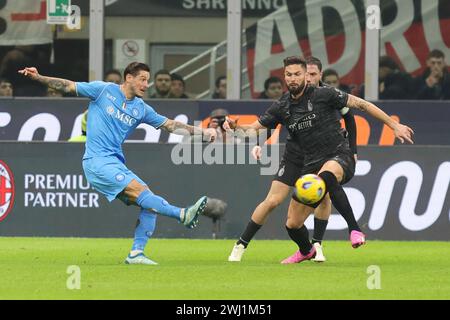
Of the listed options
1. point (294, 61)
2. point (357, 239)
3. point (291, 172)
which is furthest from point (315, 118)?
point (357, 239)

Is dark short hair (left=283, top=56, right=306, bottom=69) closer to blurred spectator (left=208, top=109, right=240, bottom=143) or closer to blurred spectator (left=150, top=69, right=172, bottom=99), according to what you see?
blurred spectator (left=208, top=109, right=240, bottom=143)

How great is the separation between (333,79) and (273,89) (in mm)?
916

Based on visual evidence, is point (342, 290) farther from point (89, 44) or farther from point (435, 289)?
point (89, 44)

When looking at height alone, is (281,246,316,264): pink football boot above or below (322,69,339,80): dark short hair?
below

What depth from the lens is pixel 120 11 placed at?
2048 centimetres

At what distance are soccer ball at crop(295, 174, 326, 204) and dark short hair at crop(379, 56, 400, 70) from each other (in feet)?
27.1

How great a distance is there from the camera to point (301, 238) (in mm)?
13320

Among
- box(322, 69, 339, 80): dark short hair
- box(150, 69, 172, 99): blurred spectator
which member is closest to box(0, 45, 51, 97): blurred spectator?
box(150, 69, 172, 99): blurred spectator

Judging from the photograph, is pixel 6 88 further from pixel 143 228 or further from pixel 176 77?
pixel 143 228

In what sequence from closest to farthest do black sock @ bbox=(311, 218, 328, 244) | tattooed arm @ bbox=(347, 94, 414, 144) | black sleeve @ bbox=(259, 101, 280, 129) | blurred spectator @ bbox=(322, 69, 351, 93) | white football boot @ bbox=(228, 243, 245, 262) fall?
tattooed arm @ bbox=(347, 94, 414, 144)
black sleeve @ bbox=(259, 101, 280, 129)
white football boot @ bbox=(228, 243, 245, 262)
black sock @ bbox=(311, 218, 328, 244)
blurred spectator @ bbox=(322, 69, 351, 93)

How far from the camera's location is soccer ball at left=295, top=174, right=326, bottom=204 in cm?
1223

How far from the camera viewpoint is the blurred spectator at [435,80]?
791 inches

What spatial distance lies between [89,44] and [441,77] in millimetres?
5356

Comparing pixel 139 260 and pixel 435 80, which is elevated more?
pixel 435 80
